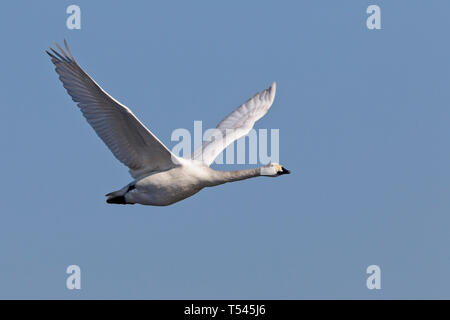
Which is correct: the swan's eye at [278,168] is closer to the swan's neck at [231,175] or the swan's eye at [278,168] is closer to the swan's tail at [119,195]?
the swan's neck at [231,175]

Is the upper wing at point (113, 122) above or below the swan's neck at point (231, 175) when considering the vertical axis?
above

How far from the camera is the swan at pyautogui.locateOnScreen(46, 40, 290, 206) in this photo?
55.8ft

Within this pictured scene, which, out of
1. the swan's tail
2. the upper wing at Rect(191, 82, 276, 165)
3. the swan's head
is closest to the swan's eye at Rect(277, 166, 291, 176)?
the swan's head

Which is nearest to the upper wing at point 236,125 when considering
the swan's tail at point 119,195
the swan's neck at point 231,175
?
the swan's neck at point 231,175

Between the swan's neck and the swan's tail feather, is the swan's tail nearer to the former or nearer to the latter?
the swan's tail feather

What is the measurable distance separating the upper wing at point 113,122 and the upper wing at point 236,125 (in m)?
2.16

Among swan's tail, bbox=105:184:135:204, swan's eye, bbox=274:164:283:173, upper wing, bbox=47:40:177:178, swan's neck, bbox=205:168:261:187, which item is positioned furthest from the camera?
swan's eye, bbox=274:164:283:173

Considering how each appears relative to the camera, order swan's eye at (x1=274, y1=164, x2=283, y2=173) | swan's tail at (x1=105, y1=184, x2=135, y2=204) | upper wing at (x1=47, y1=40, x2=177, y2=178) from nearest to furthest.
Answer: upper wing at (x1=47, y1=40, x2=177, y2=178), swan's tail at (x1=105, y1=184, x2=135, y2=204), swan's eye at (x1=274, y1=164, x2=283, y2=173)

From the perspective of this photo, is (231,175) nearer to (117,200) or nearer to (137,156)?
(137,156)

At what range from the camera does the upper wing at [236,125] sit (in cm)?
1994

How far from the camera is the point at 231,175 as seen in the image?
18.0m

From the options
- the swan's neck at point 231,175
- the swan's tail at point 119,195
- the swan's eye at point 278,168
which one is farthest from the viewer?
the swan's eye at point 278,168
